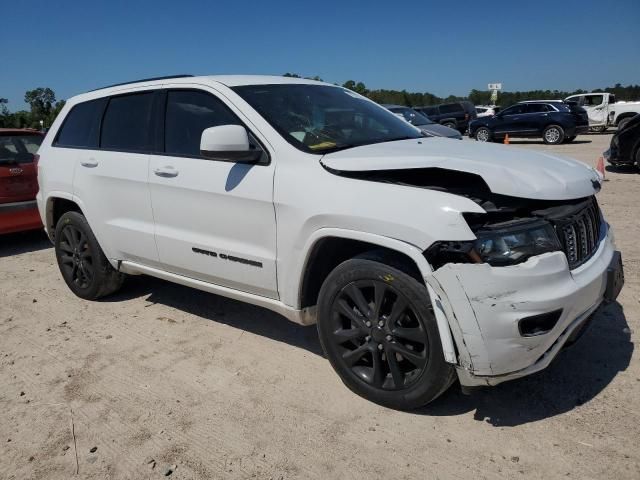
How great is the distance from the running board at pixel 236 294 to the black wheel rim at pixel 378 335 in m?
0.28

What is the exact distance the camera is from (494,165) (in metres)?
2.58

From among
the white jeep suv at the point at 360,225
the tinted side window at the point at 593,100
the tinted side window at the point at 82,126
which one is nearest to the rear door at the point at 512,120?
the tinted side window at the point at 593,100

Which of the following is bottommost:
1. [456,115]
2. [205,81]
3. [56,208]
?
[456,115]

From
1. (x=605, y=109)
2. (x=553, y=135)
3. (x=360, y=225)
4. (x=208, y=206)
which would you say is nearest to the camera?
(x=360, y=225)

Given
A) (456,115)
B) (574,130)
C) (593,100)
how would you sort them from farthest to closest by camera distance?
(456,115)
(593,100)
(574,130)

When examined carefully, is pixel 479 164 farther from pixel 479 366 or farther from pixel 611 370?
pixel 611 370

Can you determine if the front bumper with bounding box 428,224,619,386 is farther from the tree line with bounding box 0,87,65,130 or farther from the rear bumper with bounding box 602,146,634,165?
the tree line with bounding box 0,87,65,130

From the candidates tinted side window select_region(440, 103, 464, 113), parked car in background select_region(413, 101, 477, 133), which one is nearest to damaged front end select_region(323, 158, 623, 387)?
parked car in background select_region(413, 101, 477, 133)

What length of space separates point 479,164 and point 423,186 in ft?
0.94

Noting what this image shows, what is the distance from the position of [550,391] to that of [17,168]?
21.5 ft

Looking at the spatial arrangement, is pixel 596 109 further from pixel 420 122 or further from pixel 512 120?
pixel 420 122

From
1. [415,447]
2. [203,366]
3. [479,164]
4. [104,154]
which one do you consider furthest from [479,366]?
[104,154]

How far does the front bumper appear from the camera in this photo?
236cm

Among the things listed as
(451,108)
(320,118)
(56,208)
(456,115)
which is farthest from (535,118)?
(56,208)
